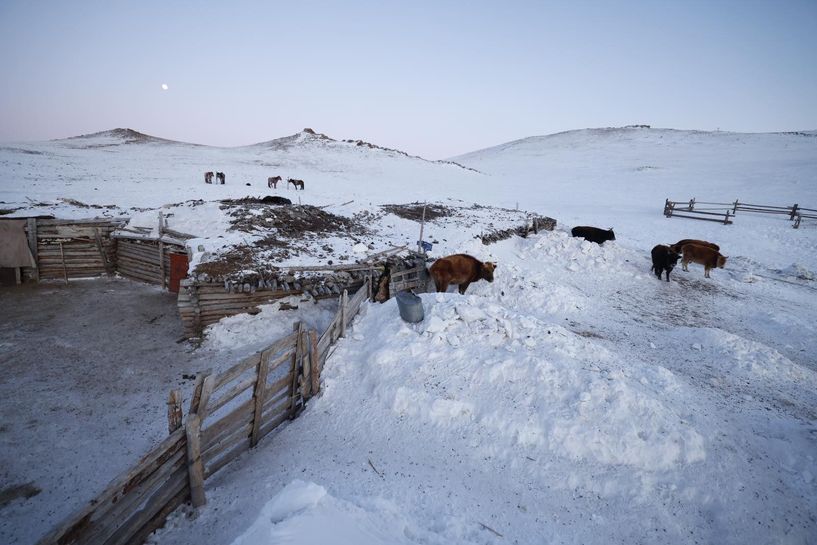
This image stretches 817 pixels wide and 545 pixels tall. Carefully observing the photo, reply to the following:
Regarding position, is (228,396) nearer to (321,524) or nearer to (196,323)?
(321,524)

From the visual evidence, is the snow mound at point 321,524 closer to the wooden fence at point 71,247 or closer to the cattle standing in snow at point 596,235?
the wooden fence at point 71,247

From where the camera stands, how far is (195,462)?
14.3ft

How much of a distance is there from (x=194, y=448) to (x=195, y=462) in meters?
0.20

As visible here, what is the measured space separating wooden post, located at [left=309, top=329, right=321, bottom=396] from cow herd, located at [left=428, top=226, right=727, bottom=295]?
4.93m

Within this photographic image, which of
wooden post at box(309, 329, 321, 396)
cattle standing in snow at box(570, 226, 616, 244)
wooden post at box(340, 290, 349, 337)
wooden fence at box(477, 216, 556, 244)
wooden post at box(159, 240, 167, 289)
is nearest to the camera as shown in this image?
wooden post at box(309, 329, 321, 396)

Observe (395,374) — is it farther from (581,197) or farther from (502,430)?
(581,197)

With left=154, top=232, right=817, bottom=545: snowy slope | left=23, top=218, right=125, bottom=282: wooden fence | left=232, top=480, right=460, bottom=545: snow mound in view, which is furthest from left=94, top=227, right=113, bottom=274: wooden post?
left=232, top=480, right=460, bottom=545: snow mound

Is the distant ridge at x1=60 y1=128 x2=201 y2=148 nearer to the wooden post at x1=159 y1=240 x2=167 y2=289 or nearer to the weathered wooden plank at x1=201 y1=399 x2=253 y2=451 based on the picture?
the wooden post at x1=159 y1=240 x2=167 y2=289

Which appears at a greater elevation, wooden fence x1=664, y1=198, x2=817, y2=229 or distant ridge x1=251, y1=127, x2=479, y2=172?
distant ridge x1=251, y1=127, x2=479, y2=172

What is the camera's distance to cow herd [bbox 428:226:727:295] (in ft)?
35.0

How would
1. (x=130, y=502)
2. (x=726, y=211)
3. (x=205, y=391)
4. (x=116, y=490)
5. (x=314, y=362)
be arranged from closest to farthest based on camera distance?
(x=116, y=490) → (x=130, y=502) → (x=205, y=391) → (x=314, y=362) → (x=726, y=211)

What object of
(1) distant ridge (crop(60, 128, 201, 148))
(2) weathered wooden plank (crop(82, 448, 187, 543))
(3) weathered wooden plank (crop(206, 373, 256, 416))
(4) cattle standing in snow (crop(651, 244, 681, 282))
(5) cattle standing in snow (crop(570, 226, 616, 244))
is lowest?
(2) weathered wooden plank (crop(82, 448, 187, 543))

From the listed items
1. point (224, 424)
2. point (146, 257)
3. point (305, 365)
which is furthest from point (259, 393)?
point (146, 257)

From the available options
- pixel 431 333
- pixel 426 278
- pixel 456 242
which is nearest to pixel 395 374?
pixel 431 333
